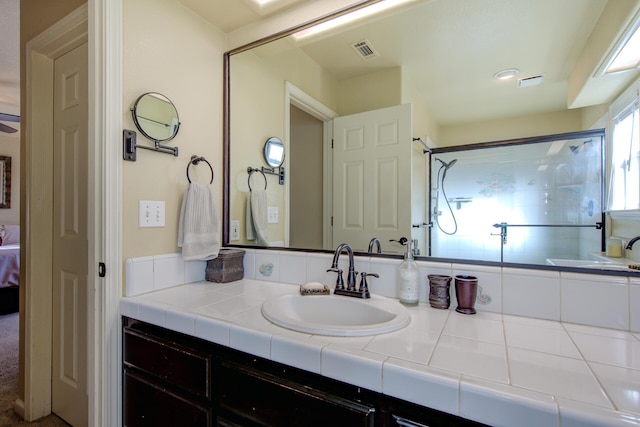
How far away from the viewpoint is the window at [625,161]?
0.89 m

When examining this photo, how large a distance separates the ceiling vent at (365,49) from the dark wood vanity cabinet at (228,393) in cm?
137

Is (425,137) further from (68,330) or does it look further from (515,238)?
A: (68,330)

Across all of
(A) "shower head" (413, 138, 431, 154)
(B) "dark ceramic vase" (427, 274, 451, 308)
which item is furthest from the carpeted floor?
(A) "shower head" (413, 138, 431, 154)

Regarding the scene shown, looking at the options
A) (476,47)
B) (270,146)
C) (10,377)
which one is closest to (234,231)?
(270,146)

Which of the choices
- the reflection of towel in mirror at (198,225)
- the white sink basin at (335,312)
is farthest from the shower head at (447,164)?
the reflection of towel in mirror at (198,225)

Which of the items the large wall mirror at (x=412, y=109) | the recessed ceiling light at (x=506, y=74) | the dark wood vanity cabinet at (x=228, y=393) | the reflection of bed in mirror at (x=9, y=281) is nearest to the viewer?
the dark wood vanity cabinet at (x=228, y=393)

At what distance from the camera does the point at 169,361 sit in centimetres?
104

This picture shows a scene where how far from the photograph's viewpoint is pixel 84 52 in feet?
5.06

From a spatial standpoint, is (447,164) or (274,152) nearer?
(447,164)

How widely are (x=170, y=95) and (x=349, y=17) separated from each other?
0.91m

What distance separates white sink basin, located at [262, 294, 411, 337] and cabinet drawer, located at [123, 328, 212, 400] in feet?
0.87

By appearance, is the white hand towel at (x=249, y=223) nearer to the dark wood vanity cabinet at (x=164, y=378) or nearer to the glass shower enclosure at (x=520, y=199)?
the dark wood vanity cabinet at (x=164, y=378)

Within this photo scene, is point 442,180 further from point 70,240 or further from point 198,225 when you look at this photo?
point 70,240

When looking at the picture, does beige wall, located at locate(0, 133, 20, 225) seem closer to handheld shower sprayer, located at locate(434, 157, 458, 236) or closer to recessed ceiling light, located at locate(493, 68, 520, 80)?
handheld shower sprayer, located at locate(434, 157, 458, 236)
